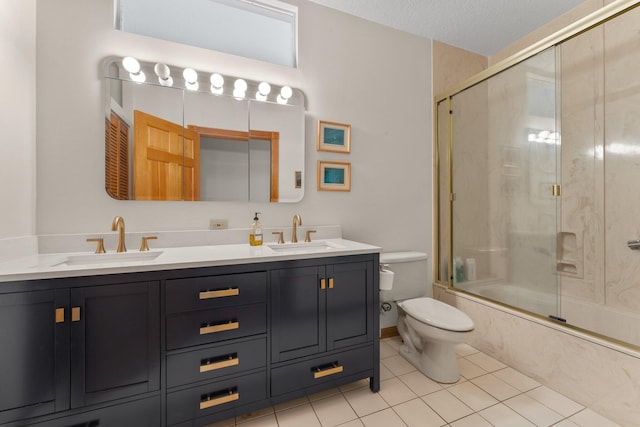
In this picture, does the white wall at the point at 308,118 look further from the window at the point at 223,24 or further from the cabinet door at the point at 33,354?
the cabinet door at the point at 33,354

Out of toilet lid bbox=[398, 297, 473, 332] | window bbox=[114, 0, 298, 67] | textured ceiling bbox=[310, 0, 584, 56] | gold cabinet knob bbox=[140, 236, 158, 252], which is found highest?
textured ceiling bbox=[310, 0, 584, 56]

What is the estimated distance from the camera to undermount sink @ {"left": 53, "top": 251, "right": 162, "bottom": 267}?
1.41 m

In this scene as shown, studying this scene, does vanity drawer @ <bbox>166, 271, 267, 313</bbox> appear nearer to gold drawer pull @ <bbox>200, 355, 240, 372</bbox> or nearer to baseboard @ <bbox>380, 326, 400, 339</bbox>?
gold drawer pull @ <bbox>200, 355, 240, 372</bbox>

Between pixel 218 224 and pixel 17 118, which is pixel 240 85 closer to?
pixel 218 224

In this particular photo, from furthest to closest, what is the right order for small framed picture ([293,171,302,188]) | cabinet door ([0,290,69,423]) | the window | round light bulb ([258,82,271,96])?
small framed picture ([293,171,302,188]), round light bulb ([258,82,271,96]), the window, cabinet door ([0,290,69,423])

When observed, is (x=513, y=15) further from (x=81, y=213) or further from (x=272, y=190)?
(x=81, y=213)

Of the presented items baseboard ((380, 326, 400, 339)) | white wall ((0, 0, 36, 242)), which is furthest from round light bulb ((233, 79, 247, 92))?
baseboard ((380, 326, 400, 339))

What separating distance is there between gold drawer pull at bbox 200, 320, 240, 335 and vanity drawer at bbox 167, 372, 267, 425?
0.26 meters

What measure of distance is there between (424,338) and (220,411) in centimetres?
131

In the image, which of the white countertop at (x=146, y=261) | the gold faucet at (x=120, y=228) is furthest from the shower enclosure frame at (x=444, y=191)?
the gold faucet at (x=120, y=228)

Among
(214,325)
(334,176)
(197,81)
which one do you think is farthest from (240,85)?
(214,325)

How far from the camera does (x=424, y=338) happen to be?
6.03ft

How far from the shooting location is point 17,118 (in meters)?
1.35

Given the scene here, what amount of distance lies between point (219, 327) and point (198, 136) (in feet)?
3.88
